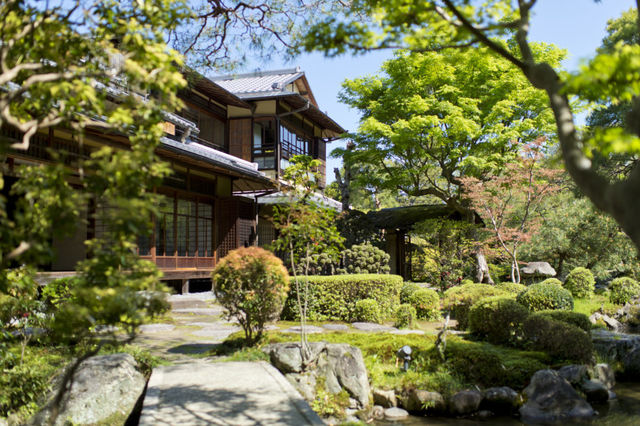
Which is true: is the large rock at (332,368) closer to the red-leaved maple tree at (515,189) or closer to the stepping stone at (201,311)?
the stepping stone at (201,311)

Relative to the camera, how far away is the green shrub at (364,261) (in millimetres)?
A: 15055

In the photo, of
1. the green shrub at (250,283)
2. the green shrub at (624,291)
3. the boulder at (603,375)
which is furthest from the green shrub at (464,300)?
the green shrub at (624,291)

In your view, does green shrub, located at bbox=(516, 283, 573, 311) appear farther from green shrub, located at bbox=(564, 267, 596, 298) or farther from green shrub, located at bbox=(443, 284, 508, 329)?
green shrub, located at bbox=(564, 267, 596, 298)

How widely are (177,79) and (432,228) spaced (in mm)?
15366

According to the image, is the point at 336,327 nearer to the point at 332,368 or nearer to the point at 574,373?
the point at 332,368

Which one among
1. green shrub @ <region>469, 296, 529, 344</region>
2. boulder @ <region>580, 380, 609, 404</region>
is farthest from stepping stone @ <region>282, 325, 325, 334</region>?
boulder @ <region>580, 380, 609, 404</region>

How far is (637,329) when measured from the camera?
41.1 feet

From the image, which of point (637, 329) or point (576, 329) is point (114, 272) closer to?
point (576, 329)

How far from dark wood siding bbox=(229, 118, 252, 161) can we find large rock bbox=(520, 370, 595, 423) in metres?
15.7

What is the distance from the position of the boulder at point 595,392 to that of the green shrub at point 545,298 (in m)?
3.37

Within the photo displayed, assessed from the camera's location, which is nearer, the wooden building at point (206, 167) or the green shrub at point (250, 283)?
the green shrub at point (250, 283)

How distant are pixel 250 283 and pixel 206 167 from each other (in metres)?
8.32

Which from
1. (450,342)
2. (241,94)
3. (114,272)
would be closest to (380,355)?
(450,342)

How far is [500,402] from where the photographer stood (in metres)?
6.29
